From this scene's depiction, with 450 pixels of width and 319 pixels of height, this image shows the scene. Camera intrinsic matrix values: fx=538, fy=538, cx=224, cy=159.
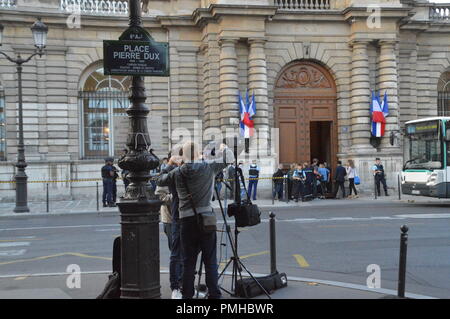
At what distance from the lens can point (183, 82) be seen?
25656mm

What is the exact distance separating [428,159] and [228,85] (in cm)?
915

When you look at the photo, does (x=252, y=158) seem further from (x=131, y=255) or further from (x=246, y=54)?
(x=131, y=255)

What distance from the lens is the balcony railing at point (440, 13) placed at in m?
28.2

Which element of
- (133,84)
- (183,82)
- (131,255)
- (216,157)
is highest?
(183,82)

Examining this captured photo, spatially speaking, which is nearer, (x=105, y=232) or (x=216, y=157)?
(x=216, y=157)

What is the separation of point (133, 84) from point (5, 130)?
1942 centimetres

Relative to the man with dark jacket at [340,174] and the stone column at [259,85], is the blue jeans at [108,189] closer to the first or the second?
the stone column at [259,85]

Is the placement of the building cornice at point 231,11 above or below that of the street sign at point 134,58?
above

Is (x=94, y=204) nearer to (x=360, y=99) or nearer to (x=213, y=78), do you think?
(x=213, y=78)

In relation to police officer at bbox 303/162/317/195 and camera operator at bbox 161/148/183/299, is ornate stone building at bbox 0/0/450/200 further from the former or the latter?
camera operator at bbox 161/148/183/299

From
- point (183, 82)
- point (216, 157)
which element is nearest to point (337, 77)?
point (183, 82)

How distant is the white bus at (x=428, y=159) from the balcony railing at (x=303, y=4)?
26.7 ft

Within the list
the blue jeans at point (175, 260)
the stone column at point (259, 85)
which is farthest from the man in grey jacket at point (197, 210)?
the stone column at point (259, 85)

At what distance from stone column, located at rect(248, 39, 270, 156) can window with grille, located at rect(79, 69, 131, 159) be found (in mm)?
5994
